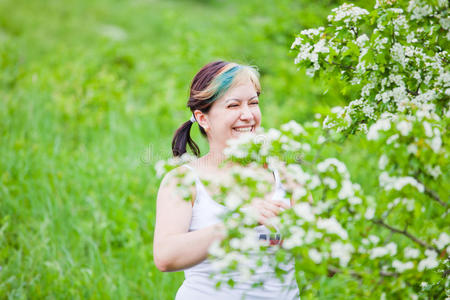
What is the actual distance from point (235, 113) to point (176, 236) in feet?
2.08

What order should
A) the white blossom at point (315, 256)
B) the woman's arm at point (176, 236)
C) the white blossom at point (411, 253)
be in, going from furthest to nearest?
the woman's arm at point (176, 236) → the white blossom at point (411, 253) → the white blossom at point (315, 256)

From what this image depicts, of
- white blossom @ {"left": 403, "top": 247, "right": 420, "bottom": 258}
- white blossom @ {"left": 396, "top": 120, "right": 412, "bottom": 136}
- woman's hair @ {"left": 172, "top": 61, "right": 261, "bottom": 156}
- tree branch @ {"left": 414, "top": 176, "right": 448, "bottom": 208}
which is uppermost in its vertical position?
woman's hair @ {"left": 172, "top": 61, "right": 261, "bottom": 156}

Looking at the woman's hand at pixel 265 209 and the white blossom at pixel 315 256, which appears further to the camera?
the woman's hand at pixel 265 209

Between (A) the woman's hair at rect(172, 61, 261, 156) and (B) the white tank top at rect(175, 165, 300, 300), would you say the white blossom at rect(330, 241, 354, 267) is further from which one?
(A) the woman's hair at rect(172, 61, 261, 156)

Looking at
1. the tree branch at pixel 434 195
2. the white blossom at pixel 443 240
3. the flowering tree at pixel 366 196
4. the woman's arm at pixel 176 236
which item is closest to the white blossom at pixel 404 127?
the flowering tree at pixel 366 196

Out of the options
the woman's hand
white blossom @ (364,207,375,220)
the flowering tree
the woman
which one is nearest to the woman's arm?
the woman

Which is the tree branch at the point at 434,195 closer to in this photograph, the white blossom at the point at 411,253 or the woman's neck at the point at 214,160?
the white blossom at the point at 411,253

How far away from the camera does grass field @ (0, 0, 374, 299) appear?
129 inches

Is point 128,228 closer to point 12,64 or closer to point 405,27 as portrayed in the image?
point 405,27

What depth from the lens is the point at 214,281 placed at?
1842 millimetres

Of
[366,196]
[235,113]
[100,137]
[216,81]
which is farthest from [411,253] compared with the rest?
[100,137]

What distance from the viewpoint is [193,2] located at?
1831 cm

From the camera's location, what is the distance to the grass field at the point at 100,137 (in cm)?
328

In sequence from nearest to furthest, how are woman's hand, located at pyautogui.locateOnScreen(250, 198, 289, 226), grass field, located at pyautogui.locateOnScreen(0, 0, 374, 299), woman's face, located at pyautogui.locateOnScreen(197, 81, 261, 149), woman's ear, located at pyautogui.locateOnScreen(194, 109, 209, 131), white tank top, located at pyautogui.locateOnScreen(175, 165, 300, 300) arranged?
woman's hand, located at pyautogui.locateOnScreen(250, 198, 289, 226), white tank top, located at pyautogui.locateOnScreen(175, 165, 300, 300), woman's face, located at pyautogui.locateOnScreen(197, 81, 261, 149), woman's ear, located at pyautogui.locateOnScreen(194, 109, 209, 131), grass field, located at pyautogui.locateOnScreen(0, 0, 374, 299)
